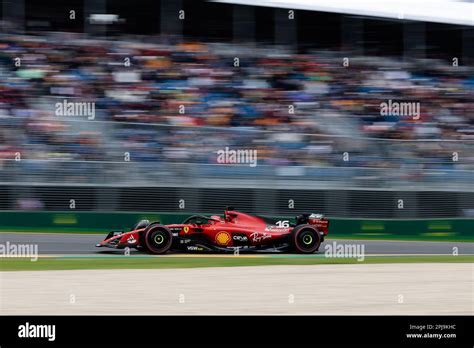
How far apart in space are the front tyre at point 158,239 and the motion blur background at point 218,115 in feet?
9.31

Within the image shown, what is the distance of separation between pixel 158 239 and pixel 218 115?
5060 mm

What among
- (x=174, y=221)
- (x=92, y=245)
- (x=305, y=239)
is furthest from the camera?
(x=174, y=221)

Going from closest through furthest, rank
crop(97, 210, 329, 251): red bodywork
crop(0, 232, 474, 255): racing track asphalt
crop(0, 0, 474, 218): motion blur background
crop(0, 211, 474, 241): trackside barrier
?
crop(97, 210, 329, 251): red bodywork → crop(0, 232, 474, 255): racing track asphalt → crop(0, 211, 474, 241): trackside barrier → crop(0, 0, 474, 218): motion blur background

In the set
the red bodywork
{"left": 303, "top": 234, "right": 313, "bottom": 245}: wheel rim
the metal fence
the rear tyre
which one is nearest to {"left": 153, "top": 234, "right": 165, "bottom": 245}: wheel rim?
the red bodywork

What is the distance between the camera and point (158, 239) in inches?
567

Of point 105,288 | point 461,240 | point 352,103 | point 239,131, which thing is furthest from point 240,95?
point 105,288

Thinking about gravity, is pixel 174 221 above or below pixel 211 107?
below

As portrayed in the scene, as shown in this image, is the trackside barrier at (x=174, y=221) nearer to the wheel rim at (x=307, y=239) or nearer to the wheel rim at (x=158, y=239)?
the wheel rim at (x=307, y=239)

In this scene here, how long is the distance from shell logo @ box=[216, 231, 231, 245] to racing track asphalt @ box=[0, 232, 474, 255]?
5.13 ft

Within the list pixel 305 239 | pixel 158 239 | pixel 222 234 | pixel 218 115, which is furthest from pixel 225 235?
pixel 218 115

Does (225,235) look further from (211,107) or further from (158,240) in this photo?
(211,107)

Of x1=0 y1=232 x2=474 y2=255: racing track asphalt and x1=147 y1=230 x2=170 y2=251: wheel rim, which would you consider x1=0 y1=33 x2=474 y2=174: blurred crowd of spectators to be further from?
x1=147 y1=230 x2=170 y2=251: wheel rim

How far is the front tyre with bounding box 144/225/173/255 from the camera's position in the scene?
14320 millimetres

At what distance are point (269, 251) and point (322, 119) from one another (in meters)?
4.97
